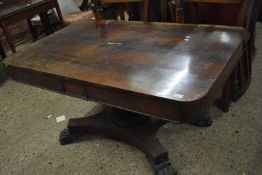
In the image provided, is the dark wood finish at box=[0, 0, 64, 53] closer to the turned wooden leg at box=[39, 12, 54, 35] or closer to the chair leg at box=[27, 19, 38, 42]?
the turned wooden leg at box=[39, 12, 54, 35]

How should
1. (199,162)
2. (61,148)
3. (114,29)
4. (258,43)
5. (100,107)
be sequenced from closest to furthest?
(199,162), (114,29), (61,148), (100,107), (258,43)

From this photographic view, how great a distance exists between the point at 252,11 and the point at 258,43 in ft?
3.12

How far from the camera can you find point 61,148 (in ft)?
6.16

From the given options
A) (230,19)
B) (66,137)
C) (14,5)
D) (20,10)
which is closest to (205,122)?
(230,19)

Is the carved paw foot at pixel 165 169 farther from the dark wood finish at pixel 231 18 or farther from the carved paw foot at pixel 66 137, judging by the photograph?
the dark wood finish at pixel 231 18

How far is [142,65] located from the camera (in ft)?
4.08

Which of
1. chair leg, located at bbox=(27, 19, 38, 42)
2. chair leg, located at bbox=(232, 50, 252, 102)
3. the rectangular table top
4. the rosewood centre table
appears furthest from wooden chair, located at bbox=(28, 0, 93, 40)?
chair leg, located at bbox=(232, 50, 252, 102)

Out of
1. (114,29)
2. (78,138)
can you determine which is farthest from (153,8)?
(78,138)

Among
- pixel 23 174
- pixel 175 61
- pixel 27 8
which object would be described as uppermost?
pixel 175 61

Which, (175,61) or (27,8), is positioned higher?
(175,61)

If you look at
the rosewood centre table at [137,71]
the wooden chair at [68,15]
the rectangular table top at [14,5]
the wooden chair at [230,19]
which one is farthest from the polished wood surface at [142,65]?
the rectangular table top at [14,5]

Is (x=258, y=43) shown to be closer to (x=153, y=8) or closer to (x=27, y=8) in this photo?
(x=153, y=8)

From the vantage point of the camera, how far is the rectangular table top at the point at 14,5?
3002 mm

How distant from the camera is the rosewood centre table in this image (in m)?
1.05
